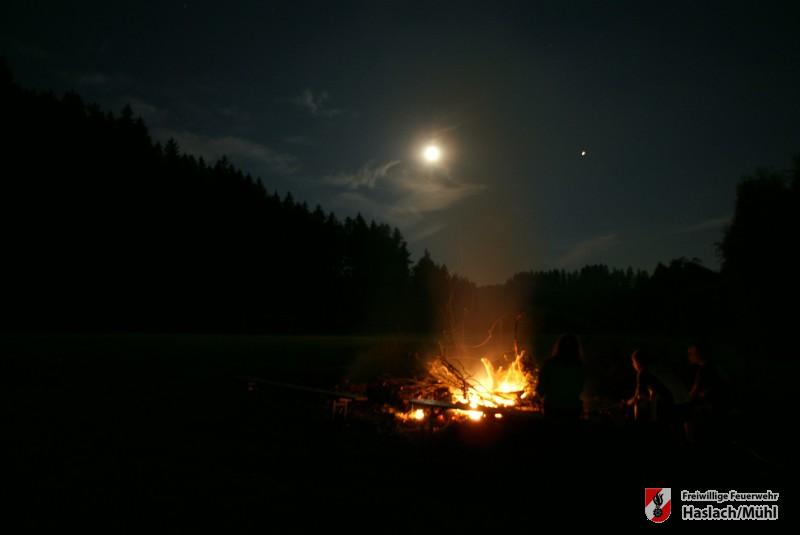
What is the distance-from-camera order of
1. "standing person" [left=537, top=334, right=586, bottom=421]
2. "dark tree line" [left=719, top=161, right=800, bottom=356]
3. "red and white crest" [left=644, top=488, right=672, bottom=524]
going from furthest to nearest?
"dark tree line" [left=719, top=161, right=800, bottom=356] < "standing person" [left=537, top=334, right=586, bottom=421] < "red and white crest" [left=644, top=488, right=672, bottom=524]

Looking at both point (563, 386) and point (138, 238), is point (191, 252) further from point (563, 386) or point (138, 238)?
point (563, 386)

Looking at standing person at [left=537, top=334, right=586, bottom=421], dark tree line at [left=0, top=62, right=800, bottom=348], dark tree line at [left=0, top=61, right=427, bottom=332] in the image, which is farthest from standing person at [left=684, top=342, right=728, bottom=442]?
dark tree line at [left=0, top=61, right=427, bottom=332]

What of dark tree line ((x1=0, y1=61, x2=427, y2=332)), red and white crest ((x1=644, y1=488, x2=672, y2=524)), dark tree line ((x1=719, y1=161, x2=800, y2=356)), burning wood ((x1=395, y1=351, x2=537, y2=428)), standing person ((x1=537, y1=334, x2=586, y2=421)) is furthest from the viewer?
dark tree line ((x1=0, y1=61, x2=427, y2=332))

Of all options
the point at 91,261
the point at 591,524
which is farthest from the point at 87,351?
the point at 91,261

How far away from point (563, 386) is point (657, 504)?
59.4 inches

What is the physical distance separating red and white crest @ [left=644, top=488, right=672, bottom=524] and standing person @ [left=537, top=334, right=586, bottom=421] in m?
1.08

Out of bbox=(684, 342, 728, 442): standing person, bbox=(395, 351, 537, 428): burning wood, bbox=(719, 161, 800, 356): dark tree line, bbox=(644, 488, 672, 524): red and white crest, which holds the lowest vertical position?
bbox=(644, 488, 672, 524): red and white crest

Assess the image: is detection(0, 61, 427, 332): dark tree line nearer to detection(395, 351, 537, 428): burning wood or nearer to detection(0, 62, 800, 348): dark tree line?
detection(0, 62, 800, 348): dark tree line

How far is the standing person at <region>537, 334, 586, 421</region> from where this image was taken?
18.8 feet

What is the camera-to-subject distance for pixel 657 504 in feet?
16.0

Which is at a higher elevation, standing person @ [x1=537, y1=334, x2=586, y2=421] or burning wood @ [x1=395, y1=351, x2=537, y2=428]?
standing person @ [x1=537, y1=334, x2=586, y2=421]

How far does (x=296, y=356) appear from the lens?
20.0m

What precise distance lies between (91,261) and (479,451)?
3611cm

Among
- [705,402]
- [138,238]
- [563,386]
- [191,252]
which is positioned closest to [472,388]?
[563,386]
